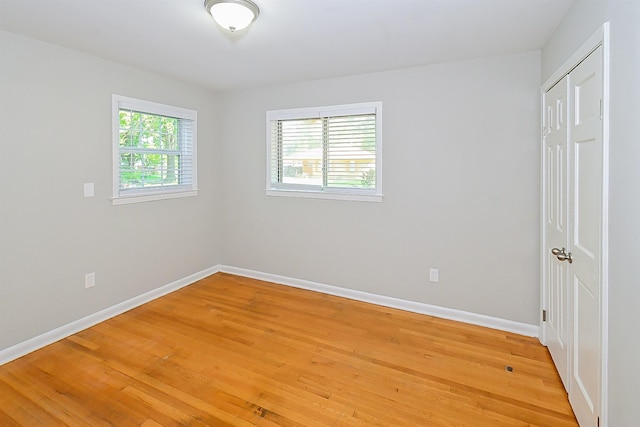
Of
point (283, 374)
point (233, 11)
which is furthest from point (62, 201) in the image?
point (283, 374)

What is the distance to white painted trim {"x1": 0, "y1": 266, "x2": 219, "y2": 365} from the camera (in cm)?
264

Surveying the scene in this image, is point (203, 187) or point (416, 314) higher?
point (203, 187)

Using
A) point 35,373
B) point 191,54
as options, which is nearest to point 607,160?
point 191,54

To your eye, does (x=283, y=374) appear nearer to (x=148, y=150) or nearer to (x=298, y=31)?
(x=298, y=31)

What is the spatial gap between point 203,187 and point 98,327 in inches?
77.0

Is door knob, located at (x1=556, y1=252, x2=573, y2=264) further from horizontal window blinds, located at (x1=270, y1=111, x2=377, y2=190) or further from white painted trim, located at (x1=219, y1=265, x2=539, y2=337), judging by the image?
horizontal window blinds, located at (x1=270, y1=111, x2=377, y2=190)

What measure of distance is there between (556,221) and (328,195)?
2.19 meters

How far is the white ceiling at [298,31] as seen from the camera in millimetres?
2131

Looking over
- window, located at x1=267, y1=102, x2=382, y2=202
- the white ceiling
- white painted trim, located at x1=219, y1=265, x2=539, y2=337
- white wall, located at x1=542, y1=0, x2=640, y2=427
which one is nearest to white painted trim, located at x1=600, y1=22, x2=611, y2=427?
white wall, located at x1=542, y1=0, x2=640, y2=427

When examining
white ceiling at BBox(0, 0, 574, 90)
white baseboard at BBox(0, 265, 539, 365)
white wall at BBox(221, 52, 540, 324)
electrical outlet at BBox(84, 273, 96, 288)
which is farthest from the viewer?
electrical outlet at BBox(84, 273, 96, 288)

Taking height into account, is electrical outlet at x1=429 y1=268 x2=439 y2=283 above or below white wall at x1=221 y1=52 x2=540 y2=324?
below

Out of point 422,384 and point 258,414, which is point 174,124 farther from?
point 422,384

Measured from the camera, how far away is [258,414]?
2.06 metres

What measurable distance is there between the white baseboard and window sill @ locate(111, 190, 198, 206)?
102 centimetres
